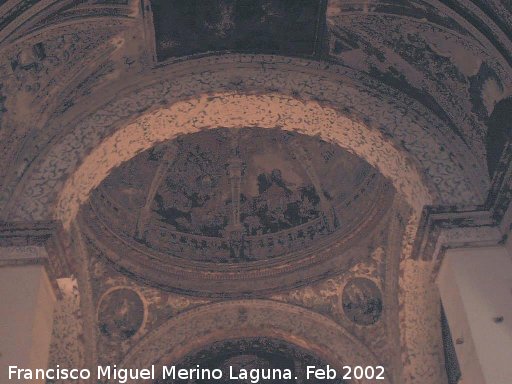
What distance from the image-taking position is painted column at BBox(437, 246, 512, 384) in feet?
16.1

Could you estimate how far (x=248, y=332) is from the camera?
9539mm

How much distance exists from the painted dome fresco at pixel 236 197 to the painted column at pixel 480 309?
411cm

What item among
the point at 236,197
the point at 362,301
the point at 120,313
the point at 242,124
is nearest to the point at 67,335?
the point at 120,313

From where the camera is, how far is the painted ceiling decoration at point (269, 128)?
5742 mm

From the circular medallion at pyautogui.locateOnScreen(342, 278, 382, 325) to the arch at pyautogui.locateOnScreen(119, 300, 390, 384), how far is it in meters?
0.26

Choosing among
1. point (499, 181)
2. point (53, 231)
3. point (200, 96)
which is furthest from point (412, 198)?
point (53, 231)

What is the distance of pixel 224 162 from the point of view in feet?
33.7

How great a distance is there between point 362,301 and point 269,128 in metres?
3.11

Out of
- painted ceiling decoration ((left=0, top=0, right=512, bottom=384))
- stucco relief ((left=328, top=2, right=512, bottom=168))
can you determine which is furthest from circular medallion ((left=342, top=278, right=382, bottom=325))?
stucco relief ((left=328, top=2, right=512, bottom=168))

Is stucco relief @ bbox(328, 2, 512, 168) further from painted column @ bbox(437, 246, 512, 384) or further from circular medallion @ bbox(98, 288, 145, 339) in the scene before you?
circular medallion @ bbox(98, 288, 145, 339)

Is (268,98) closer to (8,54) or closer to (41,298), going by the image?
(8,54)

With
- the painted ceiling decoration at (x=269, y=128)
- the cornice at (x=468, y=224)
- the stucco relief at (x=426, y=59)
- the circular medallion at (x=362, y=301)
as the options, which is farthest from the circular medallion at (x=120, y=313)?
the cornice at (x=468, y=224)

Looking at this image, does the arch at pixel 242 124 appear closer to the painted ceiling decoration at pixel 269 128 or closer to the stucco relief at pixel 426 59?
the painted ceiling decoration at pixel 269 128

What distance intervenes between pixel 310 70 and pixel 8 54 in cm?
269
